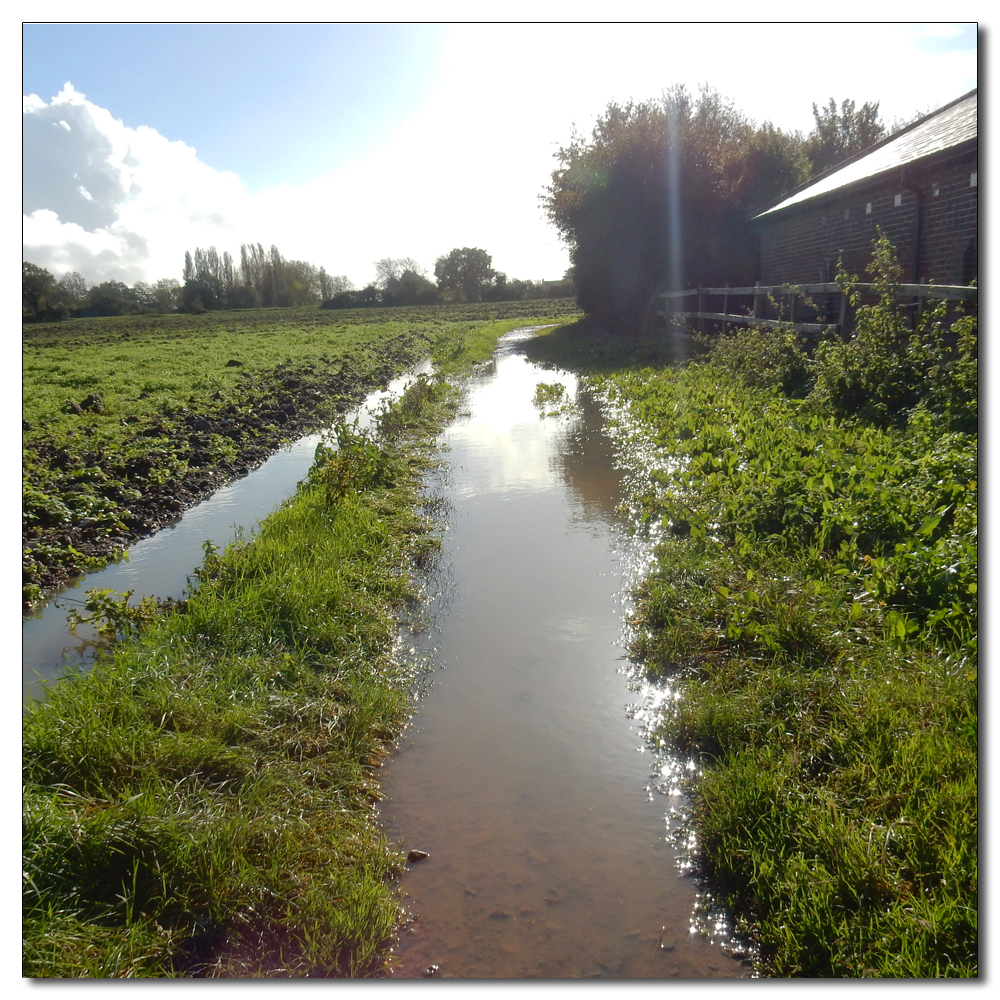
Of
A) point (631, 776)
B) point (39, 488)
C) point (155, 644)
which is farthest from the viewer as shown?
point (39, 488)

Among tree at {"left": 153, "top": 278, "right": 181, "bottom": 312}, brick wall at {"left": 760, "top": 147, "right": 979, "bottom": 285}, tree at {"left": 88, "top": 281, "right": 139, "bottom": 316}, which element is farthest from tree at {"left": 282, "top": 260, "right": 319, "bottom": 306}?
brick wall at {"left": 760, "top": 147, "right": 979, "bottom": 285}

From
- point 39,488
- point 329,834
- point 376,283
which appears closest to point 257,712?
point 329,834

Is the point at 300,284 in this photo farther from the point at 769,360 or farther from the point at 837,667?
the point at 837,667

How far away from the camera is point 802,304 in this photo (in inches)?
599

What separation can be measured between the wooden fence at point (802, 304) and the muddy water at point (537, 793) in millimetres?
3632

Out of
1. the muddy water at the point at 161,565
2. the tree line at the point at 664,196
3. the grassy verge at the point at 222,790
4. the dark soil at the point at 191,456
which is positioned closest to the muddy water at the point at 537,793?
the grassy verge at the point at 222,790

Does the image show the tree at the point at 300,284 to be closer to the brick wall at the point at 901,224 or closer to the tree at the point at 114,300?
the tree at the point at 114,300

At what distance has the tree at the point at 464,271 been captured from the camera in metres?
79.3

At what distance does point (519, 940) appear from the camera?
2.63 metres

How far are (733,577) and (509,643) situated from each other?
166 centimetres

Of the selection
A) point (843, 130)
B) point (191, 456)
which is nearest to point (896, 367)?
point (191, 456)

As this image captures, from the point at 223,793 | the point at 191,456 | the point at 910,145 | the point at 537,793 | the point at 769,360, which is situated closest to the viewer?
the point at 223,793

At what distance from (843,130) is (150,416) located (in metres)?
44.9

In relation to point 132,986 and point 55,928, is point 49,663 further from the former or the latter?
point 132,986
